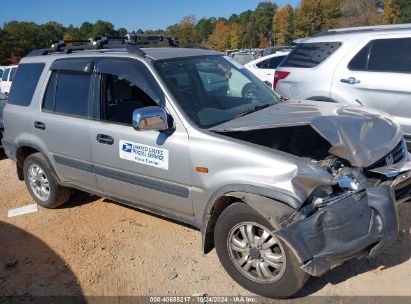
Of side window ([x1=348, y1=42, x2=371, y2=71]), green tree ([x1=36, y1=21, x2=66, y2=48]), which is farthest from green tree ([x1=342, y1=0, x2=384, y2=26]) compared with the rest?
side window ([x1=348, y1=42, x2=371, y2=71])

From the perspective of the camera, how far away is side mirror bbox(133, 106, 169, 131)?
10.8ft

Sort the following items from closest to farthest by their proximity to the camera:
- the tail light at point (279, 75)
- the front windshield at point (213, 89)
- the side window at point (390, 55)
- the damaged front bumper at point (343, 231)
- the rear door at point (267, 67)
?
the damaged front bumper at point (343, 231)
the front windshield at point (213, 89)
the side window at point (390, 55)
the tail light at point (279, 75)
the rear door at point (267, 67)

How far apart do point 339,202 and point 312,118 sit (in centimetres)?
84

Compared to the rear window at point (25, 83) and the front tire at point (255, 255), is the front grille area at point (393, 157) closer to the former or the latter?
the front tire at point (255, 255)

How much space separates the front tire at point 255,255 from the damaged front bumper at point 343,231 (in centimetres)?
21

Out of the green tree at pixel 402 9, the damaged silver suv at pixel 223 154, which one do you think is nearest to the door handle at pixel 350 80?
the damaged silver suv at pixel 223 154

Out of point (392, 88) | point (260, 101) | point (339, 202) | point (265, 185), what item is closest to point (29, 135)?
point (260, 101)

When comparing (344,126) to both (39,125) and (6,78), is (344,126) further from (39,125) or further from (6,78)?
(6,78)

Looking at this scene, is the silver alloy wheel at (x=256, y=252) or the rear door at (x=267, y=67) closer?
the silver alloy wheel at (x=256, y=252)

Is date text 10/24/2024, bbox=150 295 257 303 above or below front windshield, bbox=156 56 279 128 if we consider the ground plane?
below

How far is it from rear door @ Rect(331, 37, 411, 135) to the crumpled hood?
171 centimetres

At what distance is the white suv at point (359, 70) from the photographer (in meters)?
5.42

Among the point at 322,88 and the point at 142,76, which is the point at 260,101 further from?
the point at 322,88

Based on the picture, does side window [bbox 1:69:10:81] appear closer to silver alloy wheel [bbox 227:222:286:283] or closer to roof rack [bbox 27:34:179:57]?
roof rack [bbox 27:34:179:57]
